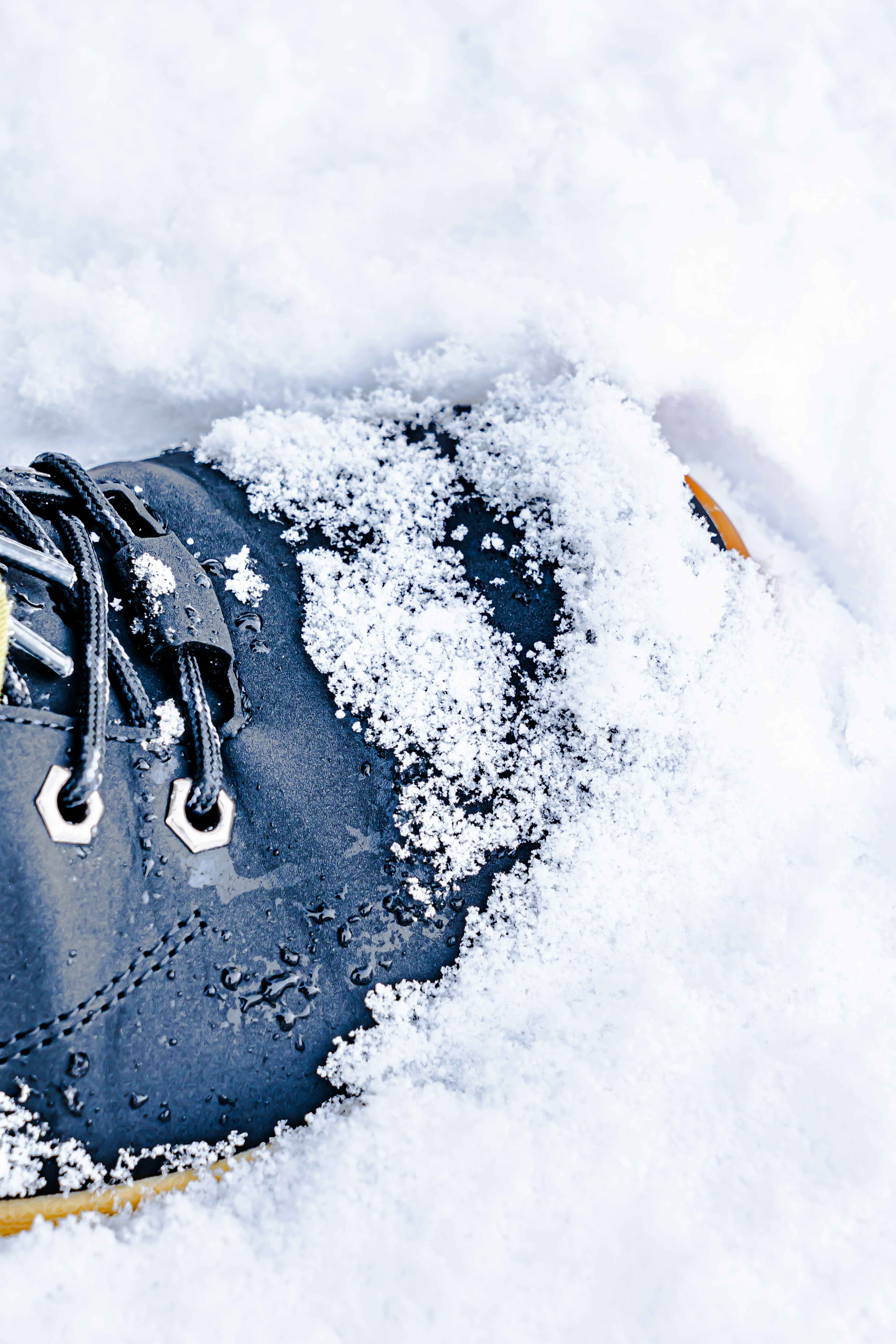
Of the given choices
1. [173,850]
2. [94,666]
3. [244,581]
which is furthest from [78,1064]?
[244,581]

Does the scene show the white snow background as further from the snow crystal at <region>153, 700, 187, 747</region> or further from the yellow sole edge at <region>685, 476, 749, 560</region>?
the snow crystal at <region>153, 700, 187, 747</region>

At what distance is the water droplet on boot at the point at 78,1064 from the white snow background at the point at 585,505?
0.31 ft

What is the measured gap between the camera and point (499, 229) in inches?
36.7

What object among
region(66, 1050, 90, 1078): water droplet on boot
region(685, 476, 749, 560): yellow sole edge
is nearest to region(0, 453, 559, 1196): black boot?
region(66, 1050, 90, 1078): water droplet on boot

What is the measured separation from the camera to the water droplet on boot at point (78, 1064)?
48 cm

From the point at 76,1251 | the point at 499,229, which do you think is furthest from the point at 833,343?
the point at 76,1251

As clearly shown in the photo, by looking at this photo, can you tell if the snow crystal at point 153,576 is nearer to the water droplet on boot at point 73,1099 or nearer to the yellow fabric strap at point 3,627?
the yellow fabric strap at point 3,627

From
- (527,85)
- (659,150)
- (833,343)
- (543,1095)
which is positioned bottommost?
(543,1095)

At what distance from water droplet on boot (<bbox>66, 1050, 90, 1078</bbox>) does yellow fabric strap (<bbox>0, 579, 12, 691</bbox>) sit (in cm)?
23

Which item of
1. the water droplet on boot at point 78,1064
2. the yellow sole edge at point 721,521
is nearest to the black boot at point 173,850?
the water droplet on boot at point 78,1064

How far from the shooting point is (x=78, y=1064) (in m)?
0.49

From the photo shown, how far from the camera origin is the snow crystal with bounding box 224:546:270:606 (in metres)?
0.66

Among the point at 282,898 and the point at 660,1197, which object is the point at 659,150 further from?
the point at 660,1197

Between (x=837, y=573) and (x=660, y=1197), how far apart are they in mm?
642
